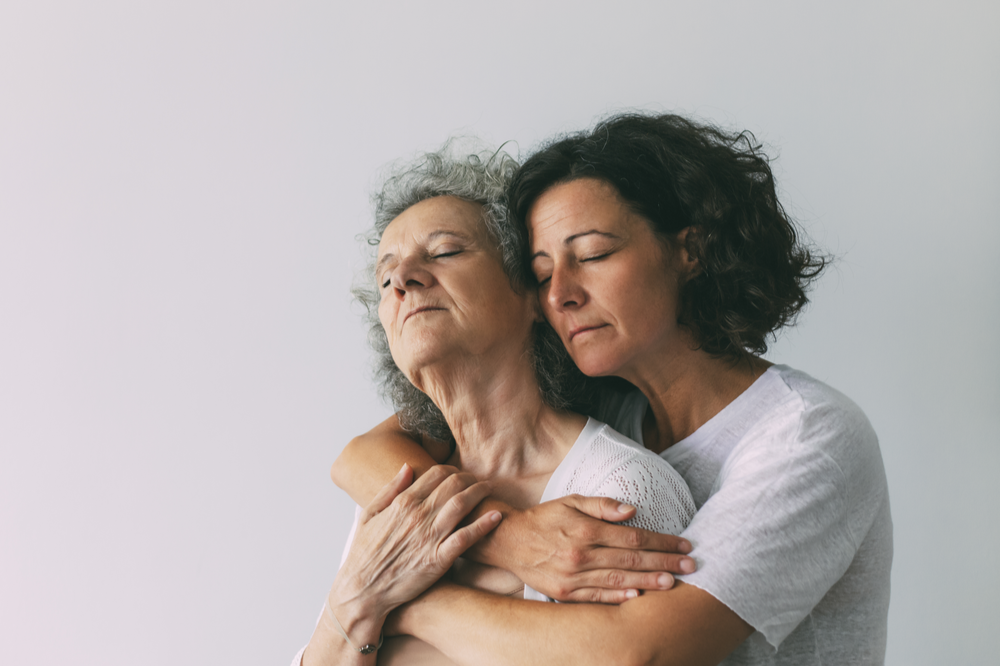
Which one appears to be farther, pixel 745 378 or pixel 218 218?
pixel 218 218

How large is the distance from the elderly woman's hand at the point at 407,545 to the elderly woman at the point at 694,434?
0.05 m

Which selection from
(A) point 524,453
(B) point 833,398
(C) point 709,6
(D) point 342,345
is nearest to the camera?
(B) point 833,398

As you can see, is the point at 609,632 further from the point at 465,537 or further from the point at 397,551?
the point at 397,551

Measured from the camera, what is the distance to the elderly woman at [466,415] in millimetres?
1339

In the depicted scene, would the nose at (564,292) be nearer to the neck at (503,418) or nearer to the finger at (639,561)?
the neck at (503,418)

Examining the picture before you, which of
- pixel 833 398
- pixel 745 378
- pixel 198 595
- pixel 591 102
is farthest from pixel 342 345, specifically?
pixel 833 398

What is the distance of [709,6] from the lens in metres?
2.14

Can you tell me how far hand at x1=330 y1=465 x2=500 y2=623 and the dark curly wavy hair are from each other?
2.01ft

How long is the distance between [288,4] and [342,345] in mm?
1178

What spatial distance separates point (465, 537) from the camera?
1.30m

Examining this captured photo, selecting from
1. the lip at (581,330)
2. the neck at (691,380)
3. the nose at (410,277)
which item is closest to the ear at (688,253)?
the neck at (691,380)

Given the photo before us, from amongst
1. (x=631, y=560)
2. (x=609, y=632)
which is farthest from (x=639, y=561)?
(x=609, y=632)

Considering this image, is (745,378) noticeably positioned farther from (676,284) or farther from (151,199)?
(151,199)

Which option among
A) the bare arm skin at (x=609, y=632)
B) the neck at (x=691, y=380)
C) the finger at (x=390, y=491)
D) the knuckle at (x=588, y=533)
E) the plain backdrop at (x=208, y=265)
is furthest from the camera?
the plain backdrop at (x=208, y=265)
